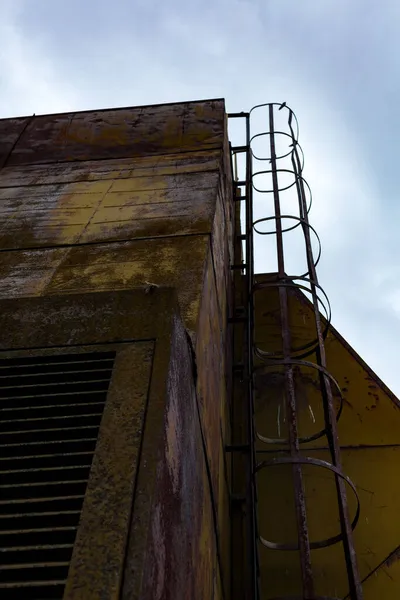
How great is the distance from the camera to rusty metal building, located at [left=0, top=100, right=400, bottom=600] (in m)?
1.77

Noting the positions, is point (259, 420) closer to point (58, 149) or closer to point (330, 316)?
point (330, 316)

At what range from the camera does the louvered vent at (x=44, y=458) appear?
161cm

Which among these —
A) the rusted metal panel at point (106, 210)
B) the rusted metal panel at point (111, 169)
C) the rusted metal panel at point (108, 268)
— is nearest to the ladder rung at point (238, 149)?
the rusted metal panel at point (111, 169)

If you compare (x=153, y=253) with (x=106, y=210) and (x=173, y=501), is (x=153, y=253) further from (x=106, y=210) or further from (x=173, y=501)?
(x=173, y=501)

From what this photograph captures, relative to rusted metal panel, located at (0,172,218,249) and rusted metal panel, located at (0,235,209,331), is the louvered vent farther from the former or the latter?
rusted metal panel, located at (0,172,218,249)

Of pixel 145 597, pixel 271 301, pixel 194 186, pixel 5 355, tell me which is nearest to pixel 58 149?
pixel 194 186

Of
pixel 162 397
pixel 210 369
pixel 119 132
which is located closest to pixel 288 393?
pixel 210 369

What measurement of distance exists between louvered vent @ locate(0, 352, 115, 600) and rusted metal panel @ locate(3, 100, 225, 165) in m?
4.62

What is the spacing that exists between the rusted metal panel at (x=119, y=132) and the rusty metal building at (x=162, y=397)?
0.03 meters

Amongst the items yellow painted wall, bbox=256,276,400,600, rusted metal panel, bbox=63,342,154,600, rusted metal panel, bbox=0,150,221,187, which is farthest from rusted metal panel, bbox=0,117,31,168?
rusted metal panel, bbox=63,342,154,600

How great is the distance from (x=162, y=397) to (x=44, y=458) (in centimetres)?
45

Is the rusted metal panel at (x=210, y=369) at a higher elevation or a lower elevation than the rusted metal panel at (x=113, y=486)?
higher

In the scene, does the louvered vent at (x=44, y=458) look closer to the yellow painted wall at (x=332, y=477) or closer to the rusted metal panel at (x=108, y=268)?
the rusted metal panel at (x=108, y=268)

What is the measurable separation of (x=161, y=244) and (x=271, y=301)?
111 inches
